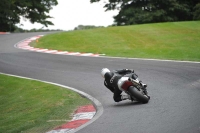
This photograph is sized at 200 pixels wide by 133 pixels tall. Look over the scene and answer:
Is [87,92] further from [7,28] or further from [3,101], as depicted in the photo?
[7,28]

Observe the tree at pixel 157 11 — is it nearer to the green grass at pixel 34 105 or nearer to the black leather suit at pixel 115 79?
the green grass at pixel 34 105

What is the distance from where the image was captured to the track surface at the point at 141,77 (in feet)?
21.4

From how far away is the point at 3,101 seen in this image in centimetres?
1122

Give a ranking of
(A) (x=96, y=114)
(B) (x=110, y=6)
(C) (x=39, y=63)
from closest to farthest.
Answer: (A) (x=96, y=114) < (C) (x=39, y=63) < (B) (x=110, y=6)

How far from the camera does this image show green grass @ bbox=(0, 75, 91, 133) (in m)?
7.76

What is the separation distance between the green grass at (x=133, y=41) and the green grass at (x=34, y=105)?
8040mm

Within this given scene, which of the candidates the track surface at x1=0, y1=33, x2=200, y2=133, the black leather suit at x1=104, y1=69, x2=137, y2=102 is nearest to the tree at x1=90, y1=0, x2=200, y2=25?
the track surface at x1=0, y1=33, x2=200, y2=133

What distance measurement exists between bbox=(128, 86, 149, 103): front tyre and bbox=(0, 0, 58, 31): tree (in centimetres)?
3997

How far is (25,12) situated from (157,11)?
71.4ft

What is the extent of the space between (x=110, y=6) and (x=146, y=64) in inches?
1437

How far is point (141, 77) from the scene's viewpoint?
481 inches

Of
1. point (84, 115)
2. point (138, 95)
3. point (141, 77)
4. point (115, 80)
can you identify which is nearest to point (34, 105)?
point (84, 115)

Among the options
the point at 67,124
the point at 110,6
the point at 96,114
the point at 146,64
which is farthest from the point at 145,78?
the point at 110,6

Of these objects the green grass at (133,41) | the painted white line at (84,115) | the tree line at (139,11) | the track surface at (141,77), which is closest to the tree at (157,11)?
the tree line at (139,11)
